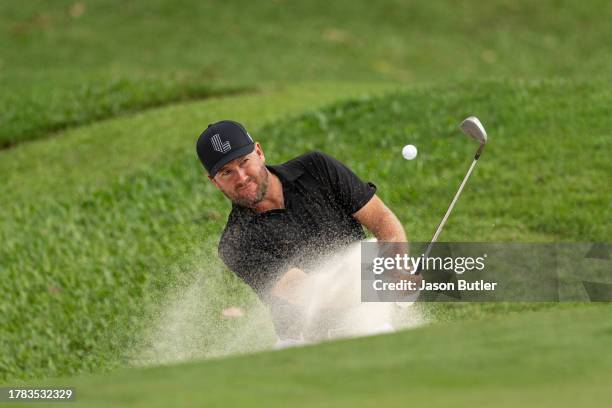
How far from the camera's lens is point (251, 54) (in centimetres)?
2080

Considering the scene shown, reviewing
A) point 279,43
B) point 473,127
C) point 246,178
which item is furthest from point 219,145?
point 279,43

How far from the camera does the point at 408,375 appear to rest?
150 inches

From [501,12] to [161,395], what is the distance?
67.1 ft

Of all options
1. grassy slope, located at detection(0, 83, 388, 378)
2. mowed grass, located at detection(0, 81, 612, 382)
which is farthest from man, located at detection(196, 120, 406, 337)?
grassy slope, located at detection(0, 83, 388, 378)

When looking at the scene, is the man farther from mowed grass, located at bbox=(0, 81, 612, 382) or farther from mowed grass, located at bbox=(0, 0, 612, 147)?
mowed grass, located at bbox=(0, 0, 612, 147)

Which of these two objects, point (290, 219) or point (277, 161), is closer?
point (290, 219)

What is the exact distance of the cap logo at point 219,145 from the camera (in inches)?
249

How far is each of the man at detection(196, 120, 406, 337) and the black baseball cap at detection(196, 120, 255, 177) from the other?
0.01m

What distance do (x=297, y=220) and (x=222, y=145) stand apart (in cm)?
64

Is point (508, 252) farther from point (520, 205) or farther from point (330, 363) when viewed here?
point (330, 363)

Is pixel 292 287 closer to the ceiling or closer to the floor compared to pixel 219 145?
closer to the floor

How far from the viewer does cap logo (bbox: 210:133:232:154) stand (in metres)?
6.31

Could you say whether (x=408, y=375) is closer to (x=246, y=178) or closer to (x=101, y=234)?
(x=246, y=178)

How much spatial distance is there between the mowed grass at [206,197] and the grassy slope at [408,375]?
3.94 meters
